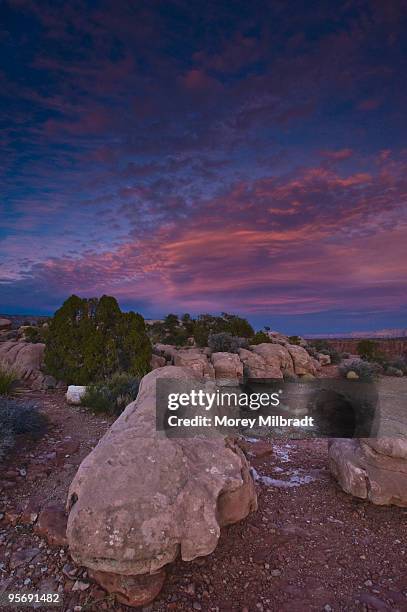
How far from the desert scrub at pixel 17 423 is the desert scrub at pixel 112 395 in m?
1.38

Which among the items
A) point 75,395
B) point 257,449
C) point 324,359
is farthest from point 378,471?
point 324,359

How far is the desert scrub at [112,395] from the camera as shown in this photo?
25.5ft

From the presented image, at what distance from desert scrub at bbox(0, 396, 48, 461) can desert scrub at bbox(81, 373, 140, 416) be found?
138 centimetres

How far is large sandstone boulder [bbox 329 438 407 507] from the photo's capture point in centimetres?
421

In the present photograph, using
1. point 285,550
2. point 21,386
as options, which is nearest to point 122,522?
point 285,550

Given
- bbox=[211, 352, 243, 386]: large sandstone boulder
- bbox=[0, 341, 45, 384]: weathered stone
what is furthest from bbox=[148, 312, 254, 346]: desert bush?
bbox=[0, 341, 45, 384]: weathered stone

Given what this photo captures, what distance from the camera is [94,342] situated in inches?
404

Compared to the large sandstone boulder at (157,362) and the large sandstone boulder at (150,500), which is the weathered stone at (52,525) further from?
the large sandstone boulder at (157,362)

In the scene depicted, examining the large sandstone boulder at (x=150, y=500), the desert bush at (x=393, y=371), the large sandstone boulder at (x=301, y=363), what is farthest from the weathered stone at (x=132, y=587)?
the desert bush at (x=393, y=371)

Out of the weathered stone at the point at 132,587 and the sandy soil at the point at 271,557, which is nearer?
the weathered stone at the point at 132,587

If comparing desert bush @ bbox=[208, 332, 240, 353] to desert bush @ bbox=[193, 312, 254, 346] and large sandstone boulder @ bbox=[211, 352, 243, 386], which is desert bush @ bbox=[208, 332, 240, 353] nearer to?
desert bush @ bbox=[193, 312, 254, 346]

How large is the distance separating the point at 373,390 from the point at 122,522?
41.7 feet

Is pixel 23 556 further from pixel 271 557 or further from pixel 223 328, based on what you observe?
pixel 223 328

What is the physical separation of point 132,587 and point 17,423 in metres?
4.03
